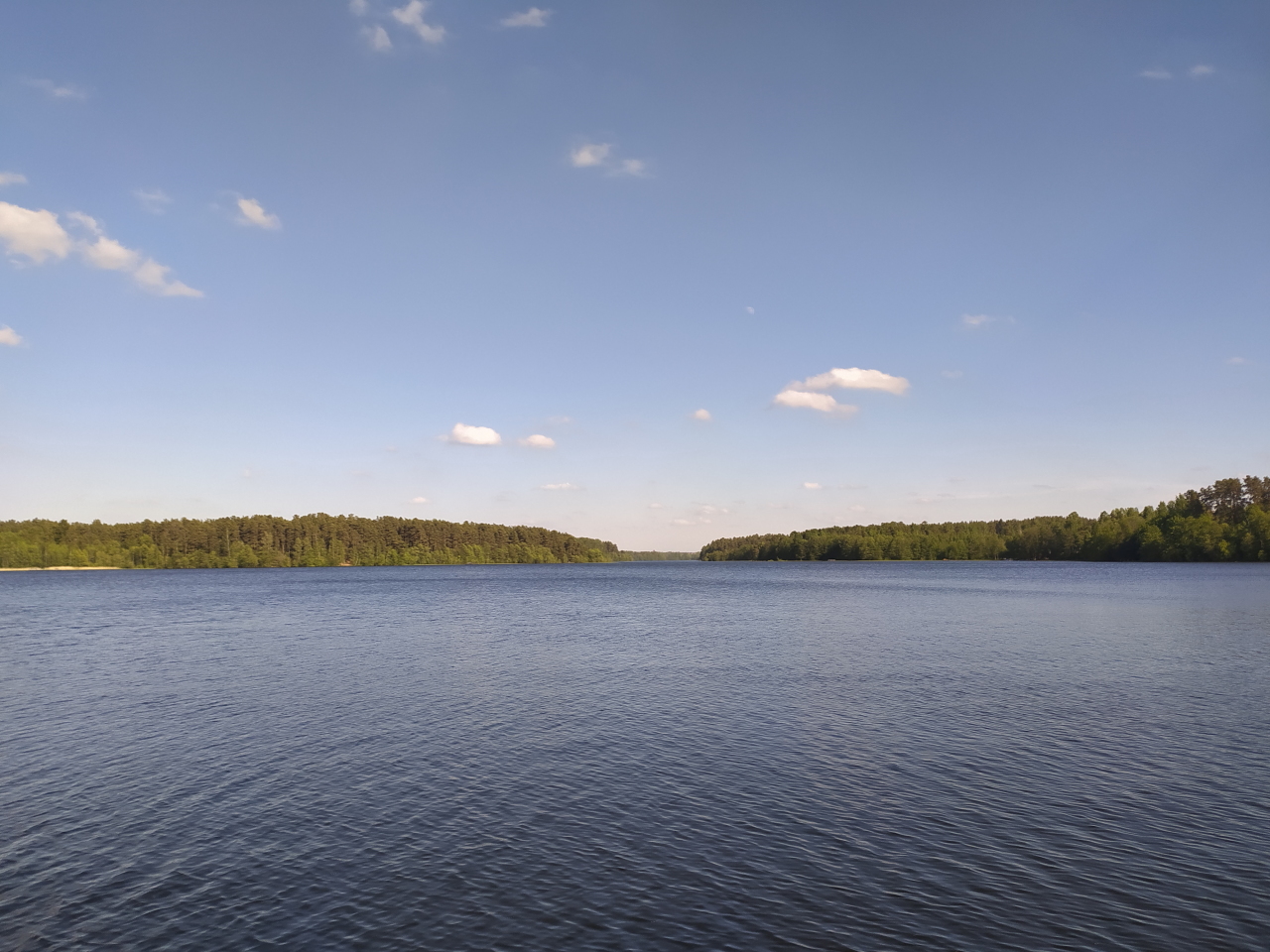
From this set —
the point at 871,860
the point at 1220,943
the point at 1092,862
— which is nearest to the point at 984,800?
the point at 1092,862

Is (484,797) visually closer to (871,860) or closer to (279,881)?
(279,881)

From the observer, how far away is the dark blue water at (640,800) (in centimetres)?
1413

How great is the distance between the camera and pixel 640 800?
2056 cm

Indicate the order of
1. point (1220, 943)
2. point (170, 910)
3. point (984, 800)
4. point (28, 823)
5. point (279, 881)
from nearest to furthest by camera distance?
1. point (1220, 943)
2. point (170, 910)
3. point (279, 881)
4. point (28, 823)
5. point (984, 800)

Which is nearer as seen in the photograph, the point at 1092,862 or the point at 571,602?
the point at 1092,862

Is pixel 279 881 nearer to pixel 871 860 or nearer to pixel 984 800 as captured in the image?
pixel 871 860

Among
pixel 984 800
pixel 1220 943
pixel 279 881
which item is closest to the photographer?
pixel 1220 943

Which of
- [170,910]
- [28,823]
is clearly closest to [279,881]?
[170,910]

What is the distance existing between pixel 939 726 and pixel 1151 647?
3005 cm

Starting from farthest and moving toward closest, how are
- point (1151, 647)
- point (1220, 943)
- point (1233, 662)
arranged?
1. point (1151, 647)
2. point (1233, 662)
3. point (1220, 943)

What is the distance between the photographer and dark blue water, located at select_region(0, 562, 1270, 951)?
556 inches

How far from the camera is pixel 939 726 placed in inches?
1112

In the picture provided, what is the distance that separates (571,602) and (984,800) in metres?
78.1

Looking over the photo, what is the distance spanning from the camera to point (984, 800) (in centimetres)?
2028
